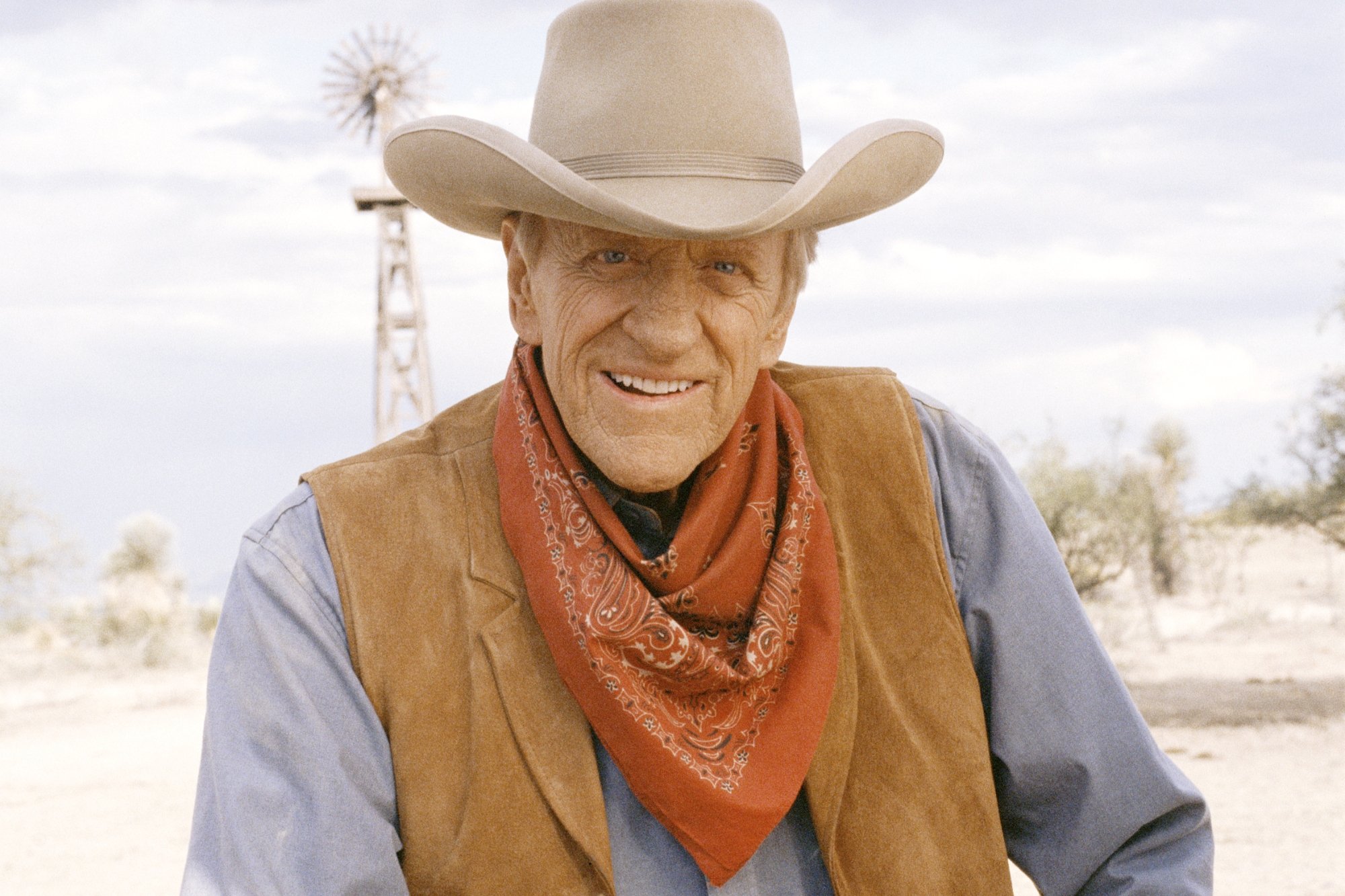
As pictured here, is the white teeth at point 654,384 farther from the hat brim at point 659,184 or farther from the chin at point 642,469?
the hat brim at point 659,184

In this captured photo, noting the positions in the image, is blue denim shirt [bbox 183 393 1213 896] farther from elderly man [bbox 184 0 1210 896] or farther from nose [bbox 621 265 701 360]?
nose [bbox 621 265 701 360]

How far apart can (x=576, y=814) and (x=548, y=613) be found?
1.04 ft

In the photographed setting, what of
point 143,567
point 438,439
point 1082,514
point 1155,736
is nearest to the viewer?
point 438,439

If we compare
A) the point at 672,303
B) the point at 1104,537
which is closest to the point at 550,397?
the point at 672,303

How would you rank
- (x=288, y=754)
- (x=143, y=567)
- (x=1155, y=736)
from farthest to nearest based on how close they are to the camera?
(x=143, y=567), (x=1155, y=736), (x=288, y=754)

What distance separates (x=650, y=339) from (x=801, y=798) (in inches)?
32.2

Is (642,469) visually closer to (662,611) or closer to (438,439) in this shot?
(662,611)

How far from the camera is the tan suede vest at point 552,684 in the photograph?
80.7 inches

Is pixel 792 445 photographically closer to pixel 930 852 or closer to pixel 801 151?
pixel 801 151

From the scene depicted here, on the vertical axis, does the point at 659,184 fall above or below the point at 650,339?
above

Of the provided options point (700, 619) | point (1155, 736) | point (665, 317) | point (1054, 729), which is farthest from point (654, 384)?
point (1155, 736)

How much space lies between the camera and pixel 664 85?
2.11 m

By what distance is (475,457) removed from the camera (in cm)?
231

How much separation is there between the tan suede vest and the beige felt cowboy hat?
1.51 feet
